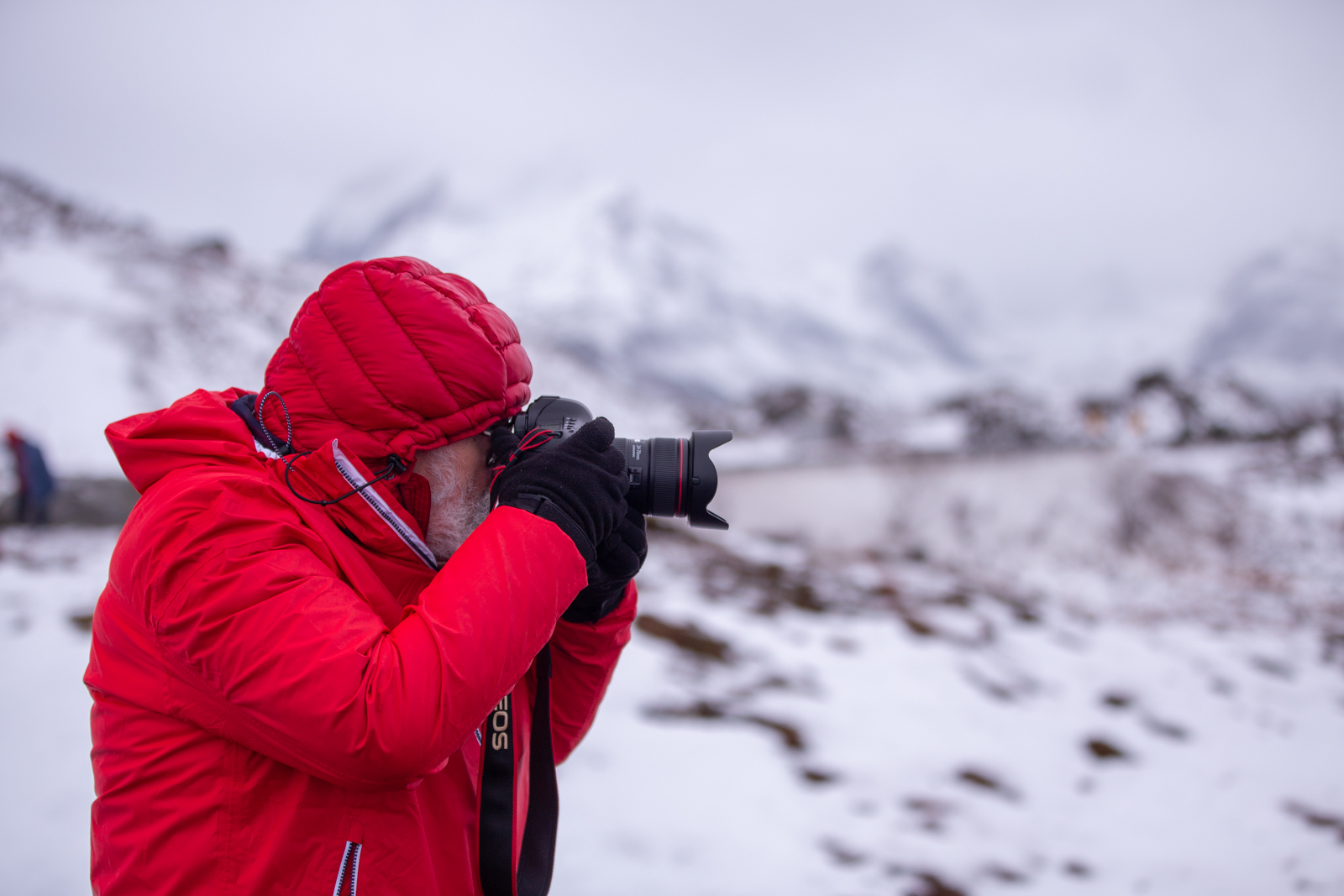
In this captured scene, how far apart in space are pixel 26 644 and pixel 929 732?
629 cm

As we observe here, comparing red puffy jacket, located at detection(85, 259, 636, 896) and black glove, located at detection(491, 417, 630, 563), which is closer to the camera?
red puffy jacket, located at detection(85, 259, 636, 896)

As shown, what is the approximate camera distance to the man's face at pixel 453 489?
126 centimetres

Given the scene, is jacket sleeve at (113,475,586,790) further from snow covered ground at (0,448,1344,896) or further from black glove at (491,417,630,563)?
snow covered ground at (0,448,1344,896)

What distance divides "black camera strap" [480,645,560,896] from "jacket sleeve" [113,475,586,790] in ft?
0.91

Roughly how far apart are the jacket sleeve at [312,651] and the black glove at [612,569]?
0.30 m

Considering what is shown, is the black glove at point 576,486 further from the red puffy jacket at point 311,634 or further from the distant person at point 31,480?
the distant person at point 31,480

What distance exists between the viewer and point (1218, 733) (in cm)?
630

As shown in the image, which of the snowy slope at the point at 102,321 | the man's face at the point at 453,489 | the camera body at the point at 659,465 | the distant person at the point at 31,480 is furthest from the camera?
the snowy slope at the point at 102,321

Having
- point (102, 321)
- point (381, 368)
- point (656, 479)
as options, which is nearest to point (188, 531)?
Result: point (381, 368)

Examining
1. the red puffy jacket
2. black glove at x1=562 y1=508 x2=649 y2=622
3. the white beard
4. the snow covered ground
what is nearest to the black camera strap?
the red puffy jacket

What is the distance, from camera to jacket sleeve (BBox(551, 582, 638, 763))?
4.89 feet

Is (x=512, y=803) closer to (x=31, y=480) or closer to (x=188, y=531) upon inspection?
(x=188, y=531)

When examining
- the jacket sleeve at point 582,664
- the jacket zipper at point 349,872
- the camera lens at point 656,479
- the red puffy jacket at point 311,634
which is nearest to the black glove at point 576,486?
the red puffy jacket at point 311,634

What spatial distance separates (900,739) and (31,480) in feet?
34.0
